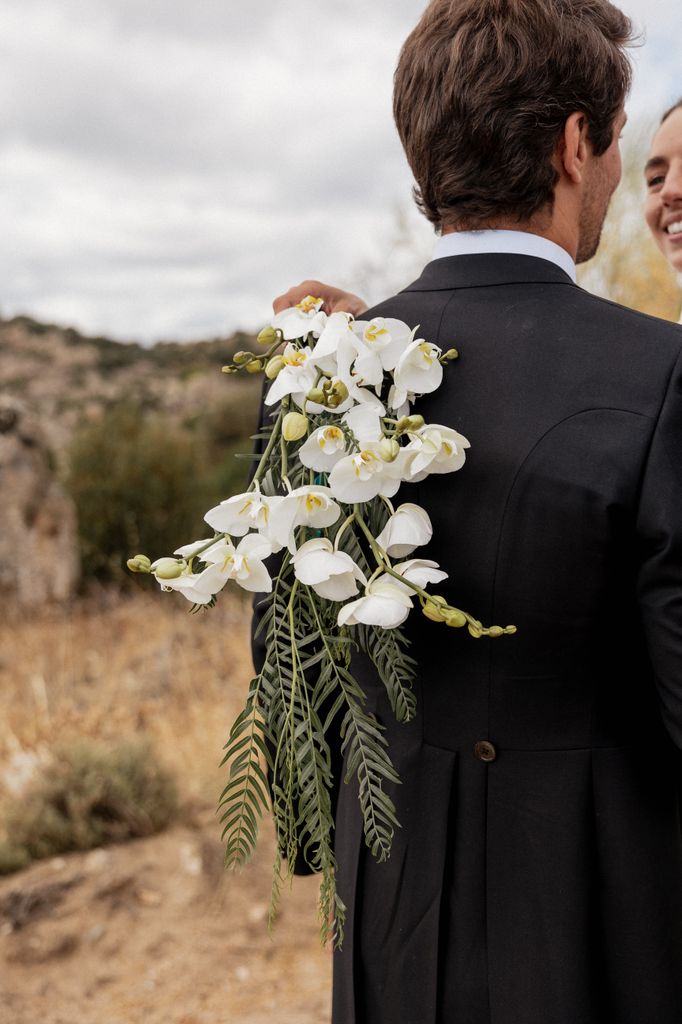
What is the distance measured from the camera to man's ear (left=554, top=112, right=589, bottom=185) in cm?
132

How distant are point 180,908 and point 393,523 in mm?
3198

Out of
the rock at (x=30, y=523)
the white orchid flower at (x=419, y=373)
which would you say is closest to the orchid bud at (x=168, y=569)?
the white orchid flower at (x=419, y=373)

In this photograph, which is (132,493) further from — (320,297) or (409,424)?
(409,424)

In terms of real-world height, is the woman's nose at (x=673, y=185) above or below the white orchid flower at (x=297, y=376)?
above

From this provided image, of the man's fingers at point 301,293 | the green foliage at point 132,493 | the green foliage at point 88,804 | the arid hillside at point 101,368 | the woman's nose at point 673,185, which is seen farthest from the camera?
the arid hillside at point 101,368

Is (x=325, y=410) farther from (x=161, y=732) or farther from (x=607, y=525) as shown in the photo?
(x=161, y=732)

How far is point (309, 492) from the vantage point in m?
1.16

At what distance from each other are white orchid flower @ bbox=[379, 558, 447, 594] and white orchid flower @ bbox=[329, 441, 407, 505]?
10 cm

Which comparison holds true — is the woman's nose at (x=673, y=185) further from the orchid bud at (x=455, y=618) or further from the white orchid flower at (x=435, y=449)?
the orchid bud at (x=455, y=618)

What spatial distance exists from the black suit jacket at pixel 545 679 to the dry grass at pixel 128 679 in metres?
3.38

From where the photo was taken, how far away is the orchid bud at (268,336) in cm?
139

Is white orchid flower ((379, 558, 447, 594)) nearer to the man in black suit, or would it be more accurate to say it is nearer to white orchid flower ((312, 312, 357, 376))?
the man in black suit

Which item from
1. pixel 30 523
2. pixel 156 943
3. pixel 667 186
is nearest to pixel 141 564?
pixel 667 186

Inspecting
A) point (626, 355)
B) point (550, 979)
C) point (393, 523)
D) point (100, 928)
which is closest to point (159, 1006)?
point (100, 928)
